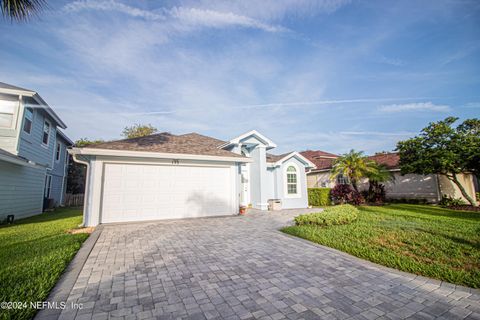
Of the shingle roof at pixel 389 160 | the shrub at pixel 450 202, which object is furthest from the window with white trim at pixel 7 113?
the shrub at pixel 450 202

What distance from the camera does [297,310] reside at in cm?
257

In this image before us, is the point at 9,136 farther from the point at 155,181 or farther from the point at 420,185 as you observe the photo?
the point at 420,185

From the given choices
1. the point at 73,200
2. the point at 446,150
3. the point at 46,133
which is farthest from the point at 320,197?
the point at 73,200

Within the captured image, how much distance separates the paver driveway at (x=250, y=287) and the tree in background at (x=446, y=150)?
13054 mm

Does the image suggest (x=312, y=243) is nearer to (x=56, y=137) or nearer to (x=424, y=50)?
(x=424, y=50)

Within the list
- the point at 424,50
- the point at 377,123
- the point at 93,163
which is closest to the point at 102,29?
the point at 93,163

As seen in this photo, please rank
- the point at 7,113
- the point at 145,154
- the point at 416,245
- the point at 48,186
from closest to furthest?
the point at 416,245 < the point at 145,154 < the point at 7,113 < the point at 48,186

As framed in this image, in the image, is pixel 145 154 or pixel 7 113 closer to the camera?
pixel 145 154

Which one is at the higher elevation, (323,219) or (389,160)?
(389,160)

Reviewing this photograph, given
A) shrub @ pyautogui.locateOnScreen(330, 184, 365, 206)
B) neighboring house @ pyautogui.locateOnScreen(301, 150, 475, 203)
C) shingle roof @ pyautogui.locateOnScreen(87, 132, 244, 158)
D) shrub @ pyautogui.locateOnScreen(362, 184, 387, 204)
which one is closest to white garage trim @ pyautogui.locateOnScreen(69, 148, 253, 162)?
shingle roof @ pyautogui.locateOnScreen(87, 132, 244, 158)

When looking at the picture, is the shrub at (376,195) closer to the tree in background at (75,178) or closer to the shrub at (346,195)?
the shrub at (346,195)

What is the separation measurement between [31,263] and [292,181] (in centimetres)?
1308

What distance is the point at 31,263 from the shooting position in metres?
3.91

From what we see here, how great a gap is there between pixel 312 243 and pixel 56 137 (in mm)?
18522
